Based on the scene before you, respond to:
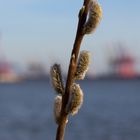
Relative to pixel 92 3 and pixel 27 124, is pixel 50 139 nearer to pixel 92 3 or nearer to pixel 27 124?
pixel 27 124

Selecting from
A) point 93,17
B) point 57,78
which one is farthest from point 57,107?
point 93,17

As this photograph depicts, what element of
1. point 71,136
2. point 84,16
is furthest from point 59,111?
point 71,136

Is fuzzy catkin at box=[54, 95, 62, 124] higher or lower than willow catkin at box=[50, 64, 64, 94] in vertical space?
lower

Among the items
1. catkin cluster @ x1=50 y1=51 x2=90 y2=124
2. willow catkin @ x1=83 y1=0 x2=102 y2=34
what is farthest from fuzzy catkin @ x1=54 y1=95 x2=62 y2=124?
willow catkin @ x1=83 y1=0 x2=102 y2=34

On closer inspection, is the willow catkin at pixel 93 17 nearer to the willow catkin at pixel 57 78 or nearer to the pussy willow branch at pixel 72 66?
the pussy willow branch at pixel 72 66

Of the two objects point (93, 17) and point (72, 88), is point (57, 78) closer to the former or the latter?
point (72, 88)

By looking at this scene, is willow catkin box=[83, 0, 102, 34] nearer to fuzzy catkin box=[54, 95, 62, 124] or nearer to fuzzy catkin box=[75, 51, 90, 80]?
fuzzy catkin box=[75, 51, 90, 80]

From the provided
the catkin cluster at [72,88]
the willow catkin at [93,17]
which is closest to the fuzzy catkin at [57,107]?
the catkin cluster at [72,88]
